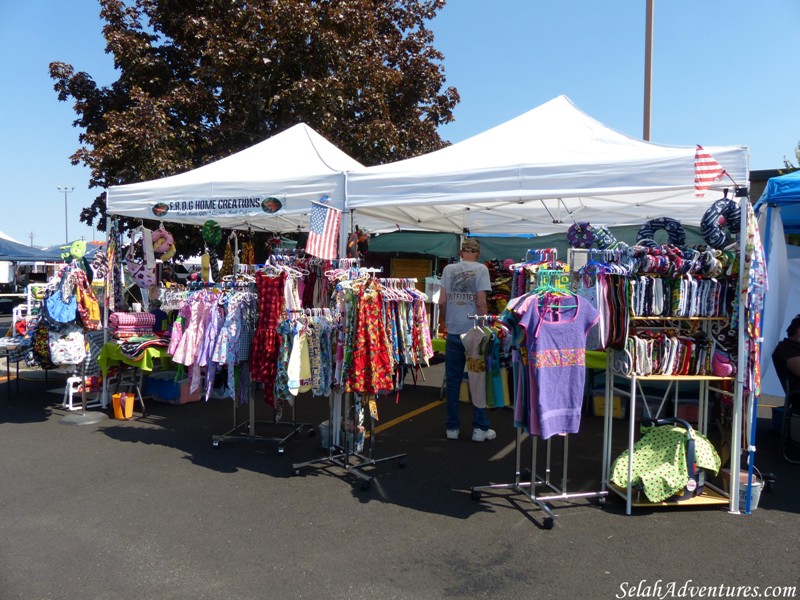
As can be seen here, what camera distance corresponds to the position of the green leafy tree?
10289 millimetres

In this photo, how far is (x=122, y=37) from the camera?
35.7ft

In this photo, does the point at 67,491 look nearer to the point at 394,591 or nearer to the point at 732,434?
the point at 394,591

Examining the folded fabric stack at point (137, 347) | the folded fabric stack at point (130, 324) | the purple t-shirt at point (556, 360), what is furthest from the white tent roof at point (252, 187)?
the purple t-shirt at point (556, 360)

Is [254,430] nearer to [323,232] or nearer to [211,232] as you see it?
[323,232]

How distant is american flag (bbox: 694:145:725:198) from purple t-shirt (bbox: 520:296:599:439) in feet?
3.82

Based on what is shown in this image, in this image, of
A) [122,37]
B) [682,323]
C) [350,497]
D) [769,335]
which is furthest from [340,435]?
[122,37]

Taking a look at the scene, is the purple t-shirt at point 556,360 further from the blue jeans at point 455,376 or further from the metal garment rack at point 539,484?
the blue jeans at point 455,376

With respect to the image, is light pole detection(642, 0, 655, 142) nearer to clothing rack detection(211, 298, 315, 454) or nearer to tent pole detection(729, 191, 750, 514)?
tent pole detection(729, 191, 750, 514)

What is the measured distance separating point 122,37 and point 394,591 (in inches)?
447

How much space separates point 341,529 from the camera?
3.74 m

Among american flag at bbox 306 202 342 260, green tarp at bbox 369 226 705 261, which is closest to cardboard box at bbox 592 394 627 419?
american flag at bbox 306 202 342 260

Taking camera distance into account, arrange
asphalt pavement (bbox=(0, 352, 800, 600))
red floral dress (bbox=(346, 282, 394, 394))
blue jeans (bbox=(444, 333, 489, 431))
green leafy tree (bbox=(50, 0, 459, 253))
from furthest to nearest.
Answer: green leafy tree (bbox=(50, 0, 459, 253))
blue jeans (bbox=(444, 333, 489, 431))
red floral dress (bbox=(346, 282, 394, 394))
asphalt pavement (bbox=(0, 352, 800, 600))

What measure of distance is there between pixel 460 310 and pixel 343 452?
5.50 feet

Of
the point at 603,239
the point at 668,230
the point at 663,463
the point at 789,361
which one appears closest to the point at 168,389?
the point at 603,239
